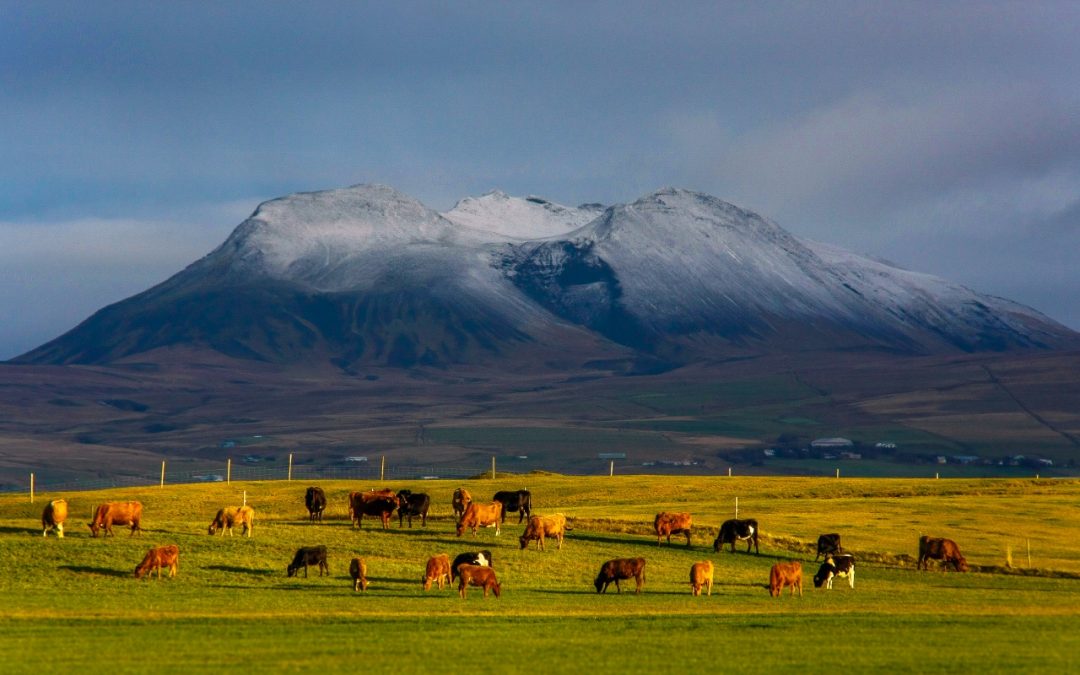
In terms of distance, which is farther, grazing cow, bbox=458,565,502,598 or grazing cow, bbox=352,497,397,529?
grazing cow, bbox=352,497,397,529

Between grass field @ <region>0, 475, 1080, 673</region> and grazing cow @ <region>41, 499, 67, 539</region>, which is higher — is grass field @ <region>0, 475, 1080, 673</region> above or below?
below

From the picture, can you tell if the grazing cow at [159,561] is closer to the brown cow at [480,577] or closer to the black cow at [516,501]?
the brown cow at [480,577]

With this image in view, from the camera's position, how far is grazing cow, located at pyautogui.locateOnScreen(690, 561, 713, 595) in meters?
45.8

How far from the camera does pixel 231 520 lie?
55.2 metres

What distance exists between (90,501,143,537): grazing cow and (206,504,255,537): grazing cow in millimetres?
2870

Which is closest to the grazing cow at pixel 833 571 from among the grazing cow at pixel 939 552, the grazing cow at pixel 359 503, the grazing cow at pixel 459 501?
the grazing cow at pixel 939 552

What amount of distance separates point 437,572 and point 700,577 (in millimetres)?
8402

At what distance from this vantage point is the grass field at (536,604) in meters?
31.4

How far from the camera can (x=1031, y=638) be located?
116 feet

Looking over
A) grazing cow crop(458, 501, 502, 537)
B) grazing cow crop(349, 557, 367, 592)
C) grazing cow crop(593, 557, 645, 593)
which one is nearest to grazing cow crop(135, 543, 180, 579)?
grazing cow crop(349, 557, 367, 592)

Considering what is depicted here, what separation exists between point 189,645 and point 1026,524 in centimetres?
5339

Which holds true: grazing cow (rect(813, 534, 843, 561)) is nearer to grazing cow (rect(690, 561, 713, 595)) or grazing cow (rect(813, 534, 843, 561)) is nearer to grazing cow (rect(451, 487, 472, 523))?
grazing cow (rect(690, 561, 713, 595))

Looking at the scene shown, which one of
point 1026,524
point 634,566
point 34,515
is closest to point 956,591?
point 634,566

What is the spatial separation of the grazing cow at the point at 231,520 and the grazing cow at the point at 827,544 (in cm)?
2302
